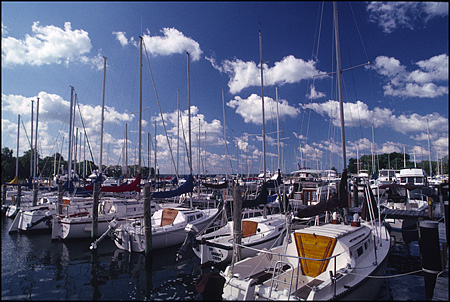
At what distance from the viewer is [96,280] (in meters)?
12.8

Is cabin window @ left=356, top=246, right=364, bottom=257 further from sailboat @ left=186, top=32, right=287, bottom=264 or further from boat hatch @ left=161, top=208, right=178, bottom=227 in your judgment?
boat hatch @ left=161, top=208, right=178, bottom=227

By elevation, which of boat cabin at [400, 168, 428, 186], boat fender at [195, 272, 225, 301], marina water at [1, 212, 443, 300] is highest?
boat cabin at [400, 168, 428, 186]

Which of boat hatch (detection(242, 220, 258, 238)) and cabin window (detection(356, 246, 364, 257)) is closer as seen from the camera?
cabin window (detection(356, 246, 364, 257))

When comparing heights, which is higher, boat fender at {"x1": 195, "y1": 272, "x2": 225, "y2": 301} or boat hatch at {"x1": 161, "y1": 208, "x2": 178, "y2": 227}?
boat hatch at {"x1": 161, "y1": 208, "x2": 178, "y2": 227}

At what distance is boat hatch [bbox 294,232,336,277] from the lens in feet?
32.9

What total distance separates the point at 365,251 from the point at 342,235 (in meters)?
2.22

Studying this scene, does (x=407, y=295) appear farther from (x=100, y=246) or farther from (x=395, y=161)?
(x=395, y=161)

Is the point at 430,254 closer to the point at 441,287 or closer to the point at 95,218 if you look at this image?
the point at 441,287

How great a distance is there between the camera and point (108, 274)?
13.6 m

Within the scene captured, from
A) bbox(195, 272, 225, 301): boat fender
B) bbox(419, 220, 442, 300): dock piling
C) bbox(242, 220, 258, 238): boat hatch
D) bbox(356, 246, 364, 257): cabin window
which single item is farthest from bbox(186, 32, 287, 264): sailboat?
bbox(419, 220, 442, 300): dock piling

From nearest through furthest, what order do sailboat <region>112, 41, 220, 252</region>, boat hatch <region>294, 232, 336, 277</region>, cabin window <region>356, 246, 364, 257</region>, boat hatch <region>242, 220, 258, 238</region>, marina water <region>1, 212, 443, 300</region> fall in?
boat hatch <region>294, 232, 336, 277</region> → cabin window <region>356, 246, 364, 257</region> → marina water <region>1, 212, 443, 300</region> → sailboat <region>112, 41, 220, 252</region> → boat hatch <region>242, 220, 258, 238</region>

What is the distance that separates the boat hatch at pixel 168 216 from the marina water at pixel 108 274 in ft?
7.87

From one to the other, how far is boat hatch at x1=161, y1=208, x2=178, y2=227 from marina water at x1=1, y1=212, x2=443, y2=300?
2399mm

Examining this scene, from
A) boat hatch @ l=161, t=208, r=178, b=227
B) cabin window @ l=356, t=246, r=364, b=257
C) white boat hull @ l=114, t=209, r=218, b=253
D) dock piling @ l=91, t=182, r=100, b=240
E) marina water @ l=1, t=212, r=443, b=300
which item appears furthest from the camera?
dock piling @ l=91, t=182, r=100, b=240
